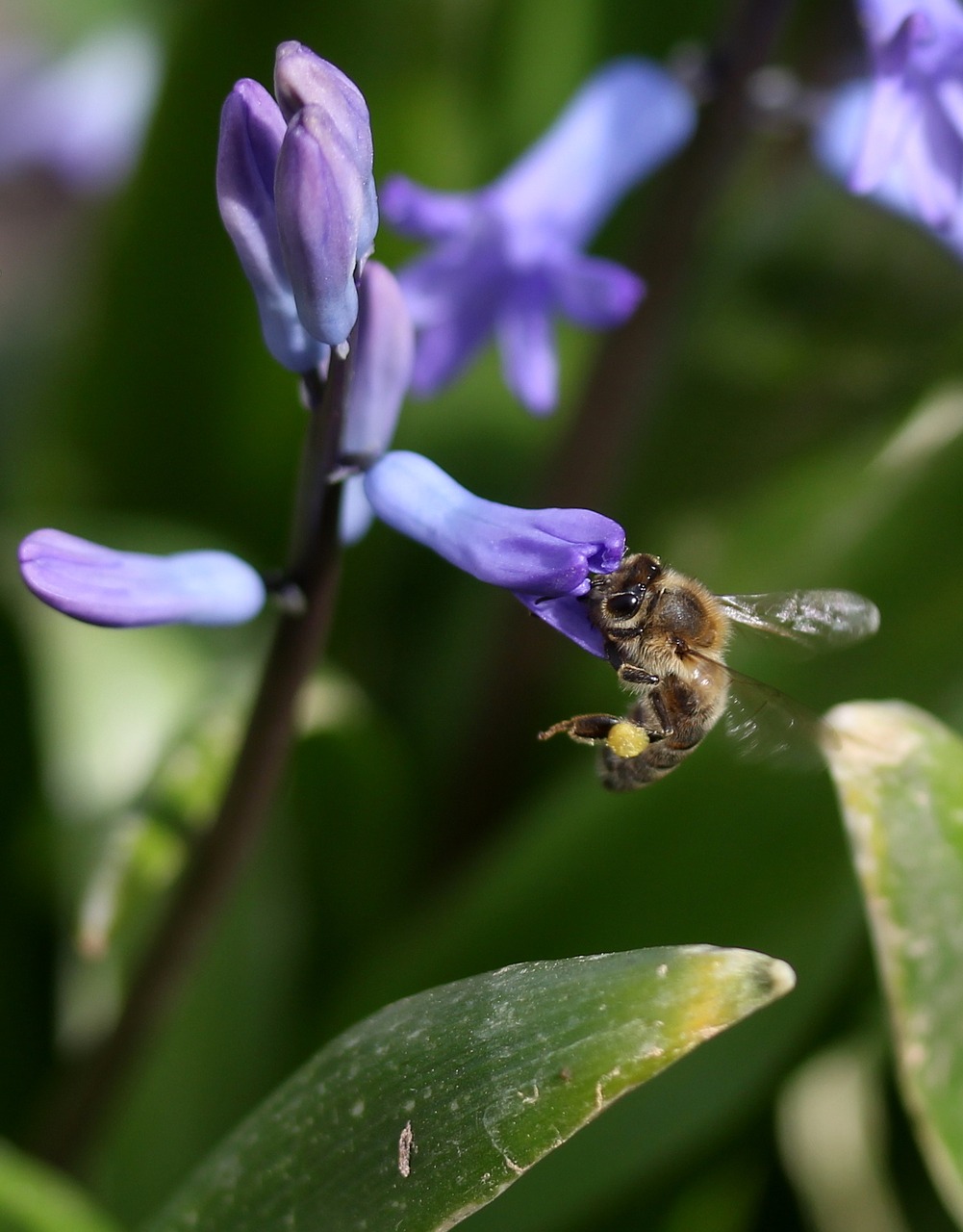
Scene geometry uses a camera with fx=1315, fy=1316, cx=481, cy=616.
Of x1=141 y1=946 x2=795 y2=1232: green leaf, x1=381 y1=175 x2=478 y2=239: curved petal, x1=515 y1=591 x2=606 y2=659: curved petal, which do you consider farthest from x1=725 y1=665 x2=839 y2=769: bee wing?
x1=381 y1=175 x2=478 y2=239: curved petal

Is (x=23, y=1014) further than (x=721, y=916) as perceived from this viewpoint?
Yes

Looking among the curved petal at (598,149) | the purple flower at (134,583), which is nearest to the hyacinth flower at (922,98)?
the curved petal at (598,149)

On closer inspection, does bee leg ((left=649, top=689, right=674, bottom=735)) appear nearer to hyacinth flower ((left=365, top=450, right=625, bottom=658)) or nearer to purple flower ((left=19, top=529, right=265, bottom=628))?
hyacinth flower ((left=365, top=450, right=625, bottom=658))

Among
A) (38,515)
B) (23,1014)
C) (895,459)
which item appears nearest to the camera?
(895,459)

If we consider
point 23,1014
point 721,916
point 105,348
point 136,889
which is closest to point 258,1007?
point 136,889

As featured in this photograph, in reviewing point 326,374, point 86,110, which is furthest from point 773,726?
point 86,110

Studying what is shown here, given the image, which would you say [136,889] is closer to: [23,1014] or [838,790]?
[23,1014]
